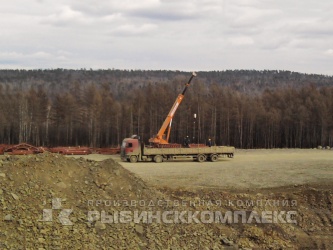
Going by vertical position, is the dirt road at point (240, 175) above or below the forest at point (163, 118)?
below

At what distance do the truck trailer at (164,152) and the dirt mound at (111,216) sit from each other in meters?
17.1

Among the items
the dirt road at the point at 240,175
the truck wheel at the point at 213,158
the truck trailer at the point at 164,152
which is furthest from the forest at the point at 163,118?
the dirt road at the point at 240,175

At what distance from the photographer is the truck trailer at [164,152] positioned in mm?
34031

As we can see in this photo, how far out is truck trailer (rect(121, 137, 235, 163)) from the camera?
34.0 metres

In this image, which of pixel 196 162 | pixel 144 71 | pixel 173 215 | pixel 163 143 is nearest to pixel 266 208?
pixel 173 215

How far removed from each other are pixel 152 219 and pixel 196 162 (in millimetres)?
21071

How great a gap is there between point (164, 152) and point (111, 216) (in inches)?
846

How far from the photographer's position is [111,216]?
12.6 m

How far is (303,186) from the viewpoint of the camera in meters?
21.1

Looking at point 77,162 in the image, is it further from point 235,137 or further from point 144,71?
point 144,71

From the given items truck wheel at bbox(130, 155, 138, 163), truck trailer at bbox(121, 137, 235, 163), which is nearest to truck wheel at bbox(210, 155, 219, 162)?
truck trailer at bbox(121, 137, 235, 163)
